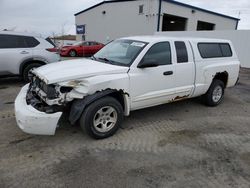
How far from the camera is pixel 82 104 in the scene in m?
3.63

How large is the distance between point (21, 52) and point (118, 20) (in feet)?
61.2

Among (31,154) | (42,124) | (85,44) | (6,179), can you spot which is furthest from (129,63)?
(85,44)

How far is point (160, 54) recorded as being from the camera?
4.62 meters

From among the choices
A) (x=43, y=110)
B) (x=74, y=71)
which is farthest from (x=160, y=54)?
(x=43, y=110)

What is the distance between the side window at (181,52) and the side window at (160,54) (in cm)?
24

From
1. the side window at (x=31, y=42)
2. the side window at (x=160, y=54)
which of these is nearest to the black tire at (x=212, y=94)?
the side window at (x=160, y=54)

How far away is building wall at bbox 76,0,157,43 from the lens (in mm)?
21836

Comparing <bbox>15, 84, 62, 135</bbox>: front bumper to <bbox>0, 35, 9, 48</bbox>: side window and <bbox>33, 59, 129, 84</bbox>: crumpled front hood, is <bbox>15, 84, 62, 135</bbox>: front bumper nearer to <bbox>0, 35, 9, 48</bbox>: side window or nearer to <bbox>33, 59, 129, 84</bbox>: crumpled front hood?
<bbox>33, 59, 129, 84</bbox>: crumpled front hood

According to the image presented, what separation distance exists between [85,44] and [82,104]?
56.8ft

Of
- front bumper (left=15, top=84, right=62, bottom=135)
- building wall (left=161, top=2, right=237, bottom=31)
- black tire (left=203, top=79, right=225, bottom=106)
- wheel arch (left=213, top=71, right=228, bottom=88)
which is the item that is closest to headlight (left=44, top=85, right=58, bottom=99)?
front bumper (left=15, top=84, right=62, bottom=135)

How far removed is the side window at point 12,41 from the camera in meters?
7.29

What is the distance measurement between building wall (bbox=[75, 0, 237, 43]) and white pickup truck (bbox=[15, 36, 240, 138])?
17.2 metres

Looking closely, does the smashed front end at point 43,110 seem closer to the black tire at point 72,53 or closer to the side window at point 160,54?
the side window at point 160,54

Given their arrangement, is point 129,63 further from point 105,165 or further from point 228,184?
point 228,184
